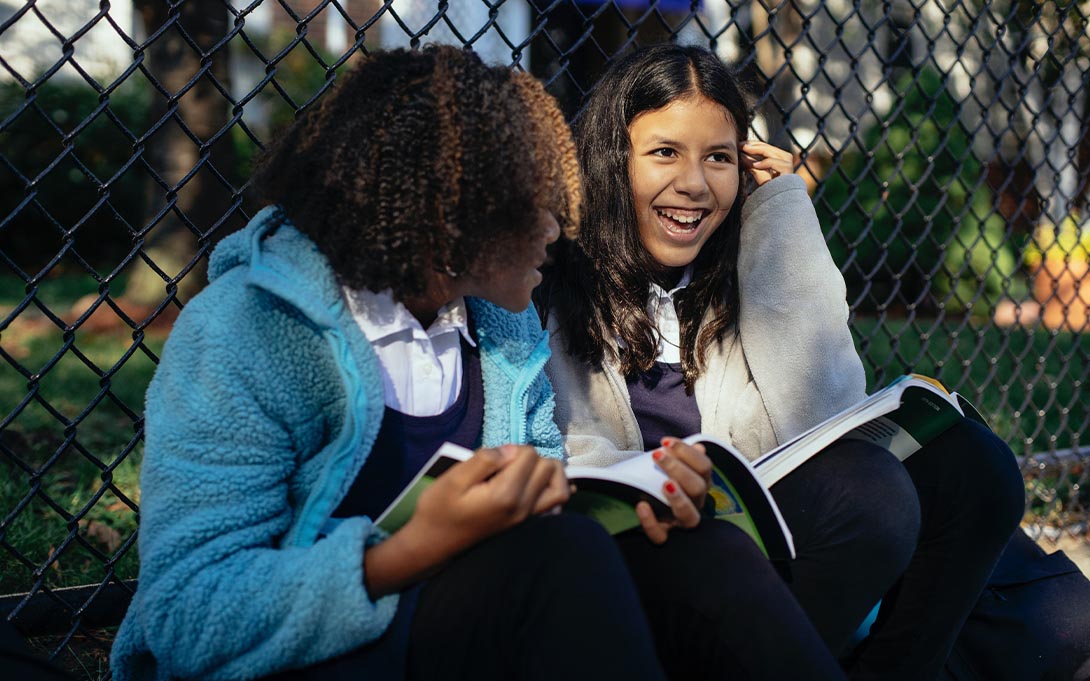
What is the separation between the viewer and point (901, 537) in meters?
1.84

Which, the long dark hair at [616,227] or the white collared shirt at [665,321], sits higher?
the long dark hair at [616,227]

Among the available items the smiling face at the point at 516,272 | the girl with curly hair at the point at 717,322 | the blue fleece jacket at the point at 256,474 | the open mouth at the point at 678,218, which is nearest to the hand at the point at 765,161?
the girl with curly hair at the point at 717,322

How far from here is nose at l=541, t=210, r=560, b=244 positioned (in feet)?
5.24

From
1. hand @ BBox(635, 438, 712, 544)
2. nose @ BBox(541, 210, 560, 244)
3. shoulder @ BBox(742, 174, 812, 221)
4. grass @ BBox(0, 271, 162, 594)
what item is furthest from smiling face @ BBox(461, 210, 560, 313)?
shoulder @ BBox(742, 174, 812, 221)

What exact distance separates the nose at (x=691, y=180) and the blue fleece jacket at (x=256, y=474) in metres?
0.96

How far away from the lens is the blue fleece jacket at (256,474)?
1.35 metres

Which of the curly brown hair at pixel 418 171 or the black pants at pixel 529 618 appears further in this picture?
the curly brown hair at pixel 418 171

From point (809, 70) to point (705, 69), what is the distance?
Result: 9848 millimetres

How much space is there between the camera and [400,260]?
1.53 meters

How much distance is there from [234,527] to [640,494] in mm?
590

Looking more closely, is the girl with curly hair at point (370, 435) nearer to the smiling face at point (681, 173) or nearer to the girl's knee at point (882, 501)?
the smiling face at point (681, 173)

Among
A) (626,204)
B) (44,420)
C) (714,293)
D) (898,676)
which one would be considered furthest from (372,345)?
(44,420)

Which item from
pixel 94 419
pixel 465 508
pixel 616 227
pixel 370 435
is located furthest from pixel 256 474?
pixel 94 419

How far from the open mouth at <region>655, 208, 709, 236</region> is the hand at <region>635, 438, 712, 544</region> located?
83 cm
